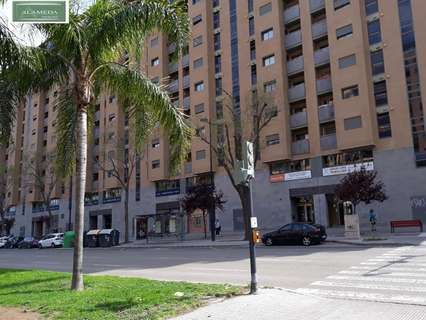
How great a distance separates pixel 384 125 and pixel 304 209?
9492 mm

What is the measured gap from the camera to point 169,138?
13.6 metres

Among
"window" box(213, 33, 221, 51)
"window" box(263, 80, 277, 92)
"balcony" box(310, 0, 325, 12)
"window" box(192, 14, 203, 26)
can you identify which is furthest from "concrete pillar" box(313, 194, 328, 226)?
"window" box(192, 14, 203, 26)

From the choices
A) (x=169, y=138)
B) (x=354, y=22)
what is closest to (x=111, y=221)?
(x=354, y=22)

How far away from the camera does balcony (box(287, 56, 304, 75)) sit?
38.2m

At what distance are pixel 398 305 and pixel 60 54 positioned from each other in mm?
10631

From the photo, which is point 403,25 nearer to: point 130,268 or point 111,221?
point 130,268

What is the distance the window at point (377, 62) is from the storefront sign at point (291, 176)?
9.42 m

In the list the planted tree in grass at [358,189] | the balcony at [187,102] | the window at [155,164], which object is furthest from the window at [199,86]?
the planted tree in grass at [358,189]

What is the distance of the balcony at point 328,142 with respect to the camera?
35219mm

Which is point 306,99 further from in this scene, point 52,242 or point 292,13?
point 52,242

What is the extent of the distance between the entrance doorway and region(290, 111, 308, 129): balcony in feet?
20.3

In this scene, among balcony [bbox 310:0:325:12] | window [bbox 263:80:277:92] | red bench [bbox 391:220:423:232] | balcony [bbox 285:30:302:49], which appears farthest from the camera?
window [bbox 263:80:277:92]

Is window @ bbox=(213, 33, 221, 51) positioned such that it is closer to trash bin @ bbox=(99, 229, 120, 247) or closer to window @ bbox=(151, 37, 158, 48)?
window @ bbox=(151, 37, 158, 48)

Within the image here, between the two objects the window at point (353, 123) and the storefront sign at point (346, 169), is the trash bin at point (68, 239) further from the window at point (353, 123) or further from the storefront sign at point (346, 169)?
the window at point (353, 123)
